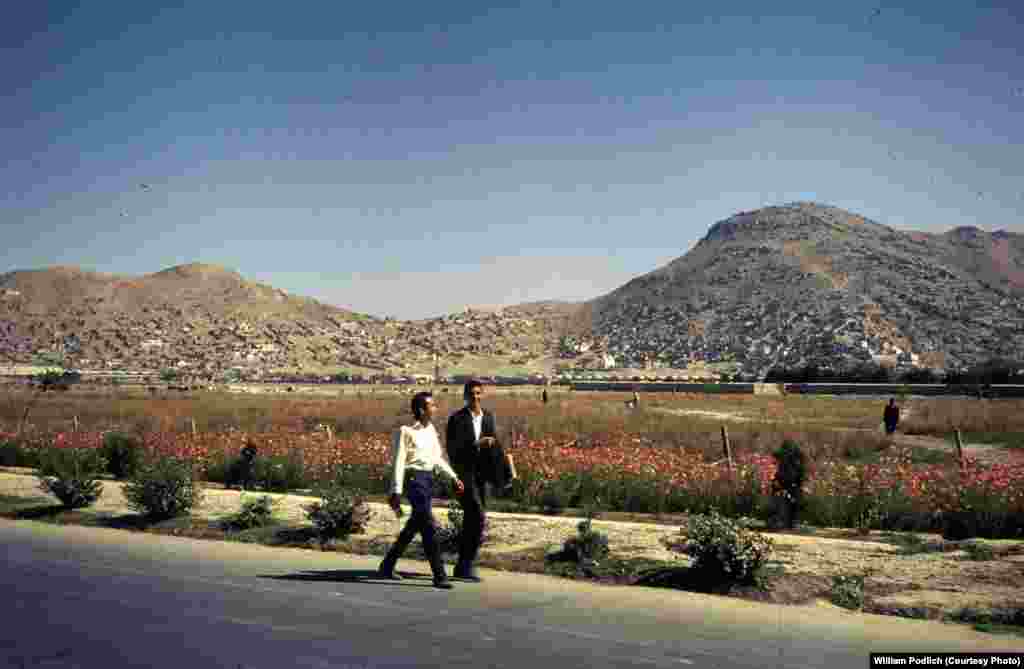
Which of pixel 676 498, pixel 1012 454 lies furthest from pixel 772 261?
pixel 676 498

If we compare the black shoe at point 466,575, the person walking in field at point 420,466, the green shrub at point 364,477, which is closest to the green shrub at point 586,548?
the black shoe at point 466,575

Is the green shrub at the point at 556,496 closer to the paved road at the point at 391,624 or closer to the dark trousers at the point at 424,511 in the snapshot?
the paved road at the point at 391,624

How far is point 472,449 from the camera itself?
34.0ft

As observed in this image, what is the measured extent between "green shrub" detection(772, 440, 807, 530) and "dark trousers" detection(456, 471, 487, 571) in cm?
595

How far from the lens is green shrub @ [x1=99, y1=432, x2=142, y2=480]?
2339cm

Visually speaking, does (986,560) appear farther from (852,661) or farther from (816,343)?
(816,343)

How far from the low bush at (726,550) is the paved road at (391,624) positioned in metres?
0.47

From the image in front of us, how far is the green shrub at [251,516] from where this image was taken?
14945 mm

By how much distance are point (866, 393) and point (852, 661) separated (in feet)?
225

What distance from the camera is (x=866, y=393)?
71.9 metres

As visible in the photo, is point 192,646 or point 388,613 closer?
point 192,646

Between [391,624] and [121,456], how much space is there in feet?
55.8

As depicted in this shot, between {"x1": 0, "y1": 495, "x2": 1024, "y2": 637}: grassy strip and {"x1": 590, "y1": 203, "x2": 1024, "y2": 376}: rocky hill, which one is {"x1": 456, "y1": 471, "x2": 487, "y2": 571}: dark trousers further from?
{"x1": 590, "y1": 203, "x2": 1024, "y2": 376}: rocky hill

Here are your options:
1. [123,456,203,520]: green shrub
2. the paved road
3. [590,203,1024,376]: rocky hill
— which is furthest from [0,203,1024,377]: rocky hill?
the paved road
